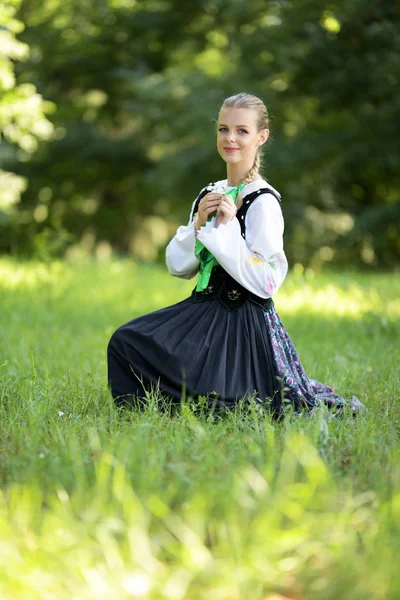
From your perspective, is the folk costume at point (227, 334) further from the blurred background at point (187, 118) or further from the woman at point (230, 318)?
the blurred background at point (187, 118)

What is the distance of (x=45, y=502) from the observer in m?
2.41

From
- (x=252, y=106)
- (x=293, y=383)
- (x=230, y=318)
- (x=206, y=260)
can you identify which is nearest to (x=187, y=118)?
(x=252, y=106)

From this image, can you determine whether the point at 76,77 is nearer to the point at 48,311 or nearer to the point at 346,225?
the point at 346,225

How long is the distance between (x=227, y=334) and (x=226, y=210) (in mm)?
573

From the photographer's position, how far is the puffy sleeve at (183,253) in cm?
380

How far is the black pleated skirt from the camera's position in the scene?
11.6 feet

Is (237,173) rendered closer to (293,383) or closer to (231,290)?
(231,290)

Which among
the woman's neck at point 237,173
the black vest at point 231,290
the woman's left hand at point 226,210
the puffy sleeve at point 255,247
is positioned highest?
the woman's neck at point 237,173

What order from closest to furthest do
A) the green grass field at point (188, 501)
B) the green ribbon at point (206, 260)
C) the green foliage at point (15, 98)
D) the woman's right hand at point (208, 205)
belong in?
the green grass field at point (188, 501) → the woman's right hand at point (208, 205) → the green ribbon at point (206, 260) → the green foliage at point (15, 98)

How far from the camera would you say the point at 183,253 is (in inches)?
151

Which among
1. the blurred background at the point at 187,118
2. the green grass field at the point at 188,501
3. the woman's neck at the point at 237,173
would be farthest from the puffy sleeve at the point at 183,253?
the blurred background at the point at 187,118

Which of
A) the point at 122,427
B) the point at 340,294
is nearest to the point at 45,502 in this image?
the point at 122,427

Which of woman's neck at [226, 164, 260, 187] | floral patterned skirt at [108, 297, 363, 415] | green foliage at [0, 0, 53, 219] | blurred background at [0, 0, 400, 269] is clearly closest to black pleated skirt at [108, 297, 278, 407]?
floral patterned skirt at [108, 297, 363, 415]

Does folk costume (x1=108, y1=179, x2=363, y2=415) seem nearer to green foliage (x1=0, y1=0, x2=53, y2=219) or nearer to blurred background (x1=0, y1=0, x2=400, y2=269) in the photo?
green foliage (x1=0, y1=0, x2=53, y2=219)
